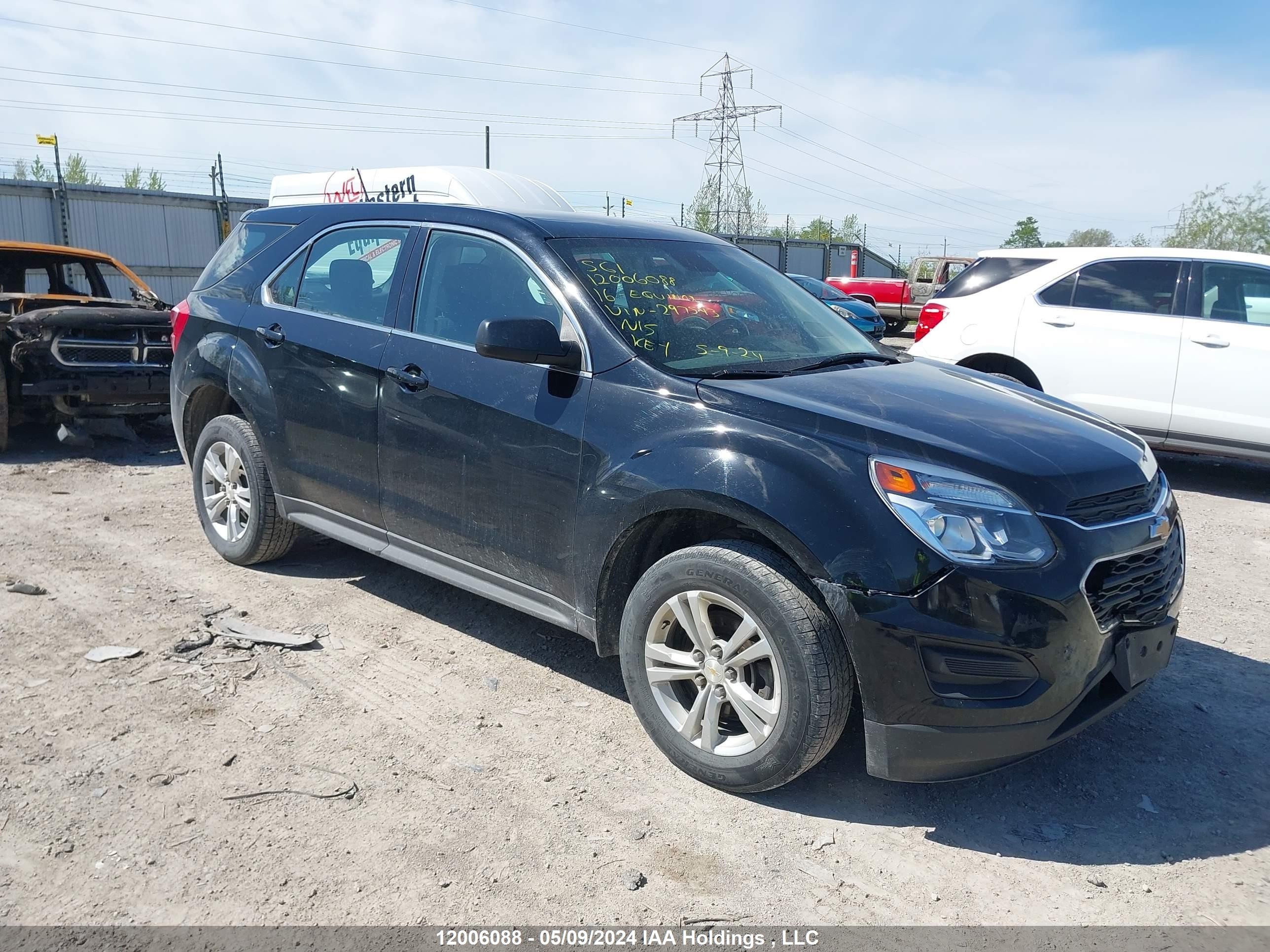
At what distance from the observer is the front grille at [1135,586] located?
298 cm

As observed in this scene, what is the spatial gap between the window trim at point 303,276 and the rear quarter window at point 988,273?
18.4 feet

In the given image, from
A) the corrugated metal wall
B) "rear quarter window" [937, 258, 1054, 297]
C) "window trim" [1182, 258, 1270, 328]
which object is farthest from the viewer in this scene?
the corrugated metal wall

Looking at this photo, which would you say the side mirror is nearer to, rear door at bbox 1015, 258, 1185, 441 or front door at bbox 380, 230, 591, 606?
front door at bbox 380, 230, 591, 606

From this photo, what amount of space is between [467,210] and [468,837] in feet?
8.19

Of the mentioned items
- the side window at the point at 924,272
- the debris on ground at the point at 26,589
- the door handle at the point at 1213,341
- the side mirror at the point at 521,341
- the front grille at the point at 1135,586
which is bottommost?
the debris on ground at the point at 26,589

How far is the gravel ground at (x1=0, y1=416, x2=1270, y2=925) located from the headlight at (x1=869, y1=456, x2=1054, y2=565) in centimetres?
91

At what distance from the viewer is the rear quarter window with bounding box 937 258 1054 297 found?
8.26 metres

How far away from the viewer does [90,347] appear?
7.68m

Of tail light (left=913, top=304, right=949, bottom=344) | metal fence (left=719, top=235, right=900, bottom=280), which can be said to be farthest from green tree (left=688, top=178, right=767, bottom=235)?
tail light (left=913, top=304, right=949, bottom=344)

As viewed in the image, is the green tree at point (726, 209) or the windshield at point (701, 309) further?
the green tree at point (726, 209)

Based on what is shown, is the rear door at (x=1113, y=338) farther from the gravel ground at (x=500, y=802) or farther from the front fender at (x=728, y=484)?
the front fender at (x=728, y=484)

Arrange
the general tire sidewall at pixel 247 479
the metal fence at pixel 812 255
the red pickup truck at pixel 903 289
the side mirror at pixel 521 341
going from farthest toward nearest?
the metal fence at pixel 812 255, the red pickup truck at pixel 903 289, the general tire sidewall at pixel 247 479, the side mirror at pixel 521 341

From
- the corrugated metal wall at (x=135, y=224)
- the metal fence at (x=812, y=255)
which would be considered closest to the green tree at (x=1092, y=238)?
the metal fence at (x=812, y=255)

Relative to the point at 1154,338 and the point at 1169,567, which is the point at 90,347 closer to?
the point at 1169,567
